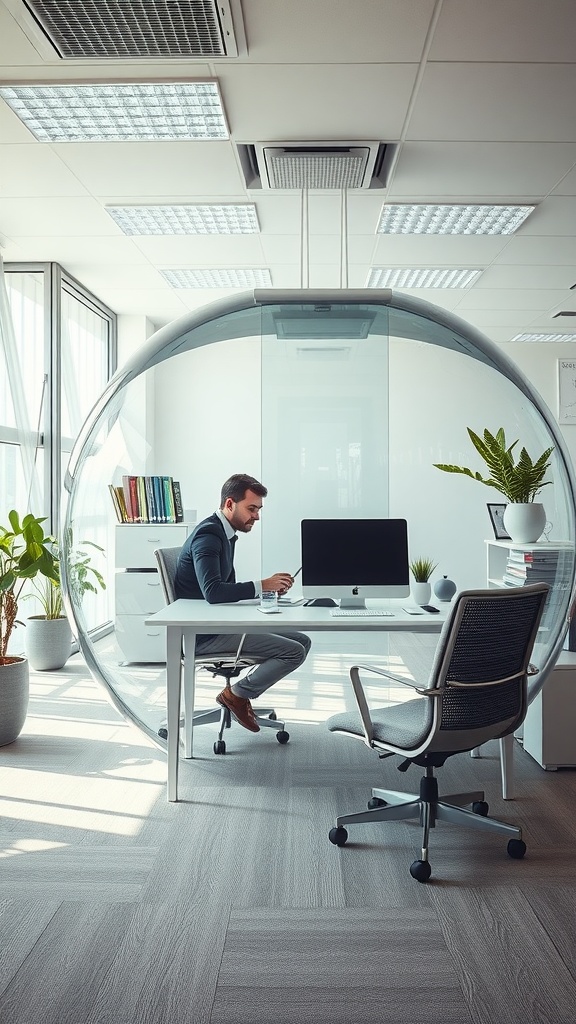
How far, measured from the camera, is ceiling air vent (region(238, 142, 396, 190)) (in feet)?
12.7

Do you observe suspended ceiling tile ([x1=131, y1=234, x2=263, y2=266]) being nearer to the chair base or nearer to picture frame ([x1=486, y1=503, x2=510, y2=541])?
picture frame ([x1=486, y1=503, x2=510, y2=541])

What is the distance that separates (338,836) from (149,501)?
3.60 m

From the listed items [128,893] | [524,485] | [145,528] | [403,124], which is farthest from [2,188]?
[128,893]

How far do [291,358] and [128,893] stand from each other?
8.75ft

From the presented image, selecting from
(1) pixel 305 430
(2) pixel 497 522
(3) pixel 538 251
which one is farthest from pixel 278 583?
(2) pixel 497 522

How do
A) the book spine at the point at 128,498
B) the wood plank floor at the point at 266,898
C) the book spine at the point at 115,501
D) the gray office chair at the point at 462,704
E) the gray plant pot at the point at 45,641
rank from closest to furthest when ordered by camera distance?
the wood plank floor at the point at 266,898 → the gray office chair at the point at 462,704 → the book spine at the point at 115,501 → the gray plant pot at the point at 45,641 → the book spine at the point at 128,498

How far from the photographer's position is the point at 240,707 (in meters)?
3.98

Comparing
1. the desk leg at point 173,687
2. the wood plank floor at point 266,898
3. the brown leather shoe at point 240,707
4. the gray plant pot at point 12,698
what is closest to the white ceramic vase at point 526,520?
the wood plank floor at point 266,898

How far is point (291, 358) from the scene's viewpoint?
169 inches

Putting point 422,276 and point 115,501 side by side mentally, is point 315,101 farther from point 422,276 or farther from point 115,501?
point 115,501

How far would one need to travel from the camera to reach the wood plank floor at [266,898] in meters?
2.03

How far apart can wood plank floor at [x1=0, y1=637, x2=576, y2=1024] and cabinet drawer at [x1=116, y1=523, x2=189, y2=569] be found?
2.14m

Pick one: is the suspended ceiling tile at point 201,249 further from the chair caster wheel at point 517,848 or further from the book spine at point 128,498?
the chair caster wheel at point 517,848

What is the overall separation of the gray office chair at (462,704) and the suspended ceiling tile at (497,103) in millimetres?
1991
